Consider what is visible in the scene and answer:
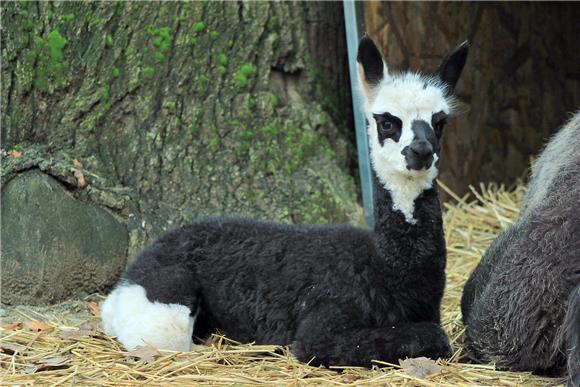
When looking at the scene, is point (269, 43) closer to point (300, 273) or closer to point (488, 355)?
point (300, 273)

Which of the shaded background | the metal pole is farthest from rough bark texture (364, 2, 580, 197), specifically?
the metal pole

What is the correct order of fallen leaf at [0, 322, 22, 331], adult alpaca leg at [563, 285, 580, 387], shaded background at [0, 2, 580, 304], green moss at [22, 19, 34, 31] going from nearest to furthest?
1. adult alpaca leg at [563, 285, 580, 387]
2. fallen leaf at [0, 322, 22, 331]
3. shaded background at [0, 2, 580, 304]
4. green moss at [22, 19, 34, 31]

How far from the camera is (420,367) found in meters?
4.01

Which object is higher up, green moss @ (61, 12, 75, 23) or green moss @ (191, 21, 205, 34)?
green moss @ (61, 12, 75, 23)

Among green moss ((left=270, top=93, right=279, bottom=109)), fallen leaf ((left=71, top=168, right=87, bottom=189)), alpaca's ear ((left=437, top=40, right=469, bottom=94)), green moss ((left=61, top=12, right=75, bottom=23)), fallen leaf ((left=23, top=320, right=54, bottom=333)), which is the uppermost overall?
green moss ((left=61, top=12, right=75, bottom=23))

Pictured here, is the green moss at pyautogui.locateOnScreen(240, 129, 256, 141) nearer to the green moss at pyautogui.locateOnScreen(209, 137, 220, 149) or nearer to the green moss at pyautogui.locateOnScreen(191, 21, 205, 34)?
the green moss at pyautogui.locateOnScreen(209, 137, 220, 149)

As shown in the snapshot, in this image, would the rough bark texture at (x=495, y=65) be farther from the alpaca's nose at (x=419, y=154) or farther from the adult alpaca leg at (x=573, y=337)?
the adult alpaca leg at (x=573, y=337)

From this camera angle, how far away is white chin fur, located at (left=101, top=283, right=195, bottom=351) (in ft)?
14.4

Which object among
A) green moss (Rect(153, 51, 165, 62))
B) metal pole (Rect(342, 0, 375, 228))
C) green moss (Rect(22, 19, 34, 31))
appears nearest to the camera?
green moss (Rect(22, 19, 34, 31))

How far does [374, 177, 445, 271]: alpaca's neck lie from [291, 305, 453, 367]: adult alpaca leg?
0.31 meters

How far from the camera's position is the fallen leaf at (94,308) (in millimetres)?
5371

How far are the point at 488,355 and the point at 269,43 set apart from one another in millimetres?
2959

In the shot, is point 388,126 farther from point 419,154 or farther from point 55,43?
point 55,43

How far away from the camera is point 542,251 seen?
13.4 ft
